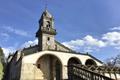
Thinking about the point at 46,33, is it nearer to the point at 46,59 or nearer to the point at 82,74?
the point at 46,59

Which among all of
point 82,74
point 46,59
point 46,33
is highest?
point 46,33

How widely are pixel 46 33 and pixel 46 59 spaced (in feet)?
19.4

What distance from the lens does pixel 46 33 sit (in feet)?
136

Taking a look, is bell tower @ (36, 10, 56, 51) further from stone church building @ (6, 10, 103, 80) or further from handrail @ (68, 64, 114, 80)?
handrail @ (68, 64, 114, 80)

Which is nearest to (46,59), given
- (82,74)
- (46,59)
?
(46,59)

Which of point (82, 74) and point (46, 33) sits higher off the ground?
point (46, 33)

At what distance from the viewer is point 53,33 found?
137 ft

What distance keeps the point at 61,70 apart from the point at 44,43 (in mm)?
7477

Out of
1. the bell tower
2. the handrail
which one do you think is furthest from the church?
the handrail

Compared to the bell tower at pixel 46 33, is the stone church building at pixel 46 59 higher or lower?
lower

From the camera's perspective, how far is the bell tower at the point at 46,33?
41.0 metres

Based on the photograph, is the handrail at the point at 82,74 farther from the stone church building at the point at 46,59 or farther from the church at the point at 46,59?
the stone church building at the point at 46,59

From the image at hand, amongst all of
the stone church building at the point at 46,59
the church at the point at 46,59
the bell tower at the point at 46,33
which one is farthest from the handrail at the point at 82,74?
the bell tower at the point at 46,33

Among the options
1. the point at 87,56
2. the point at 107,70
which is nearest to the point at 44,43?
the point at 87,56
